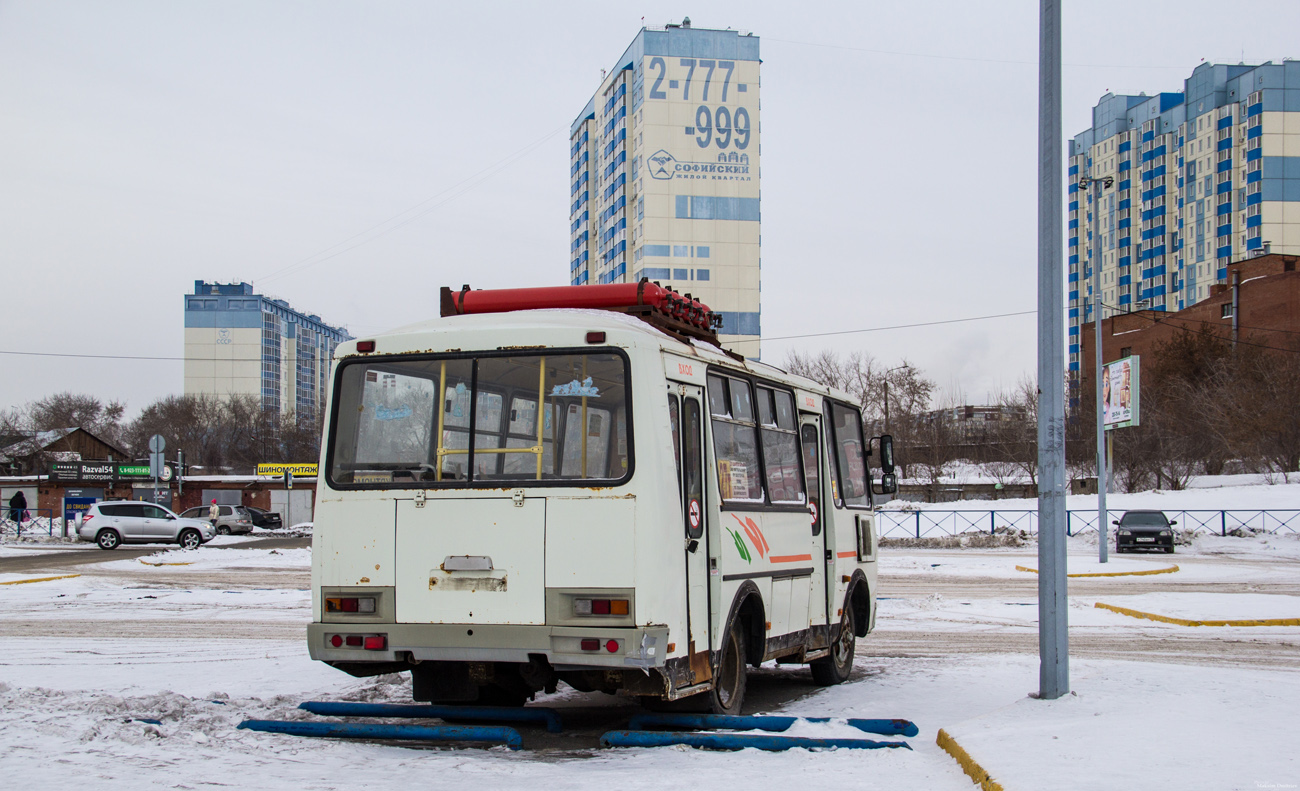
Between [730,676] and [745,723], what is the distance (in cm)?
70

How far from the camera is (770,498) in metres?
9.47

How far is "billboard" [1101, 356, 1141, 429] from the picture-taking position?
3072 cm

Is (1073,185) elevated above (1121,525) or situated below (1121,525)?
above

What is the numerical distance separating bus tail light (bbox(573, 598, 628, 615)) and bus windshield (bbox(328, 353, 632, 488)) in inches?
30.8

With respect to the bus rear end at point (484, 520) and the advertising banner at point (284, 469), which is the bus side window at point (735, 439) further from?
the advertising banner at point (284, 469)

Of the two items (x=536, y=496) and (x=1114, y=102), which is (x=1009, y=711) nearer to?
(x=536, y=496)

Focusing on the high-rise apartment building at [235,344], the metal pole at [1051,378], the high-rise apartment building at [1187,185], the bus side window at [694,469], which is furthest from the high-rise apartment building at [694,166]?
the bus side window at [694,469]

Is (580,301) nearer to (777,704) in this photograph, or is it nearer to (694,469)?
(694,469)

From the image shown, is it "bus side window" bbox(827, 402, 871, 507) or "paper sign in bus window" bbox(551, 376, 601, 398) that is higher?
"paper sign in bus window" bbox(551, 376, 601, 398)

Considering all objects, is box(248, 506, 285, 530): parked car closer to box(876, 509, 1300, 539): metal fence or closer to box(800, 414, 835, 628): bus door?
box(876, 509, 1300, 539): metal fence

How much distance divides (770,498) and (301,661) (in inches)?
230

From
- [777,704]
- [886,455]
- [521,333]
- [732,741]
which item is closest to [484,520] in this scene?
[521,333]

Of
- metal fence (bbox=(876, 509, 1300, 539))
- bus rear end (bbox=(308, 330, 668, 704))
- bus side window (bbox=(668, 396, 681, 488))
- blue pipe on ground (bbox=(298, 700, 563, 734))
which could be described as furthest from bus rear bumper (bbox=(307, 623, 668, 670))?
metal fence (bbox=(876, 509, 1300, 539))

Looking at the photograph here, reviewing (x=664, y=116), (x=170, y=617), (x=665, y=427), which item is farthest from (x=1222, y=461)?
(x=665, y=427)
